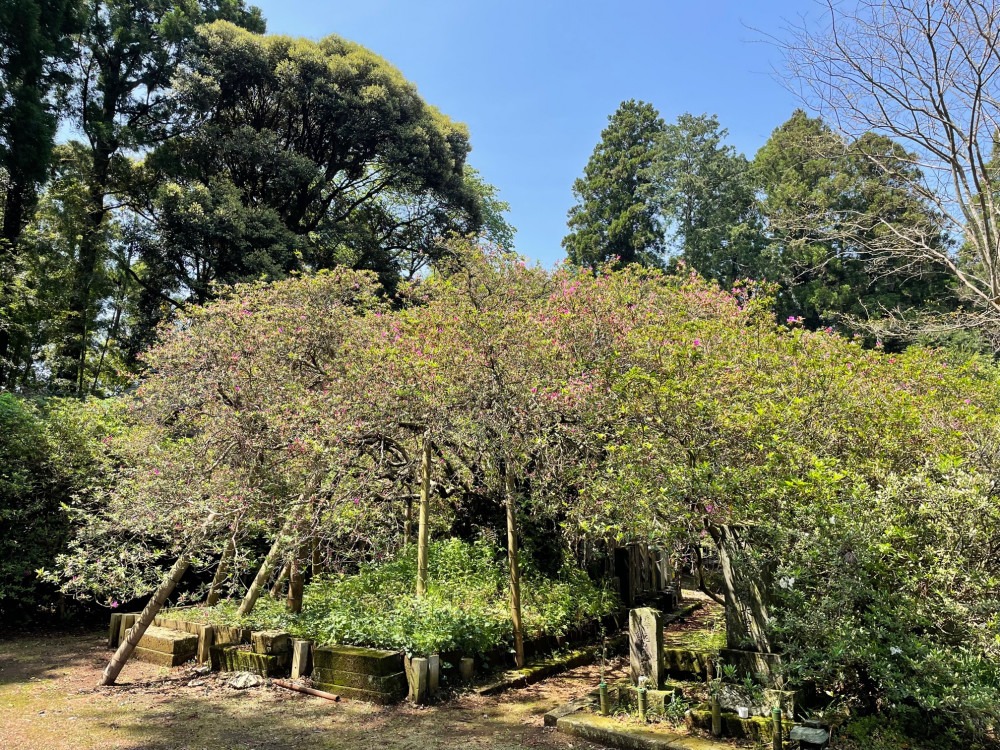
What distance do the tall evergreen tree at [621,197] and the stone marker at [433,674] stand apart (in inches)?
884

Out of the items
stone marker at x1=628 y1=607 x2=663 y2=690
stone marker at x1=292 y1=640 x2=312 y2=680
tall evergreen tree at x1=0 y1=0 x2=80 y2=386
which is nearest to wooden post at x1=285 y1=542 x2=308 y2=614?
stone marker at x1=292 y1=640 x2=312 y2=680

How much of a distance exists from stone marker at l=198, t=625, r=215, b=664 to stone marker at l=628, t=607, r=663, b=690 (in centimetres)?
495

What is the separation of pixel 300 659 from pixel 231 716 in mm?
933

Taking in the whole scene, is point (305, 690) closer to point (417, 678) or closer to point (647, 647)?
point (417, 678)

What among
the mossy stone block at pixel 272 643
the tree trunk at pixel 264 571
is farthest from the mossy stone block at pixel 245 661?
the tree trunk at pixel 264 571

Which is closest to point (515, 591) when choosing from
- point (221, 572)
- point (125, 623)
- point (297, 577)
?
point (297, 577)

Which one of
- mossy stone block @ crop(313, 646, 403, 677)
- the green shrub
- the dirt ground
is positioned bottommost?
the dirt ground

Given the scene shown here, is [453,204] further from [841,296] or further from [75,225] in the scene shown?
[841,296]

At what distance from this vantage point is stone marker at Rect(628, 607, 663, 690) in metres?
5.56

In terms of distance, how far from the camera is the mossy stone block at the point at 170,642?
24.1ft

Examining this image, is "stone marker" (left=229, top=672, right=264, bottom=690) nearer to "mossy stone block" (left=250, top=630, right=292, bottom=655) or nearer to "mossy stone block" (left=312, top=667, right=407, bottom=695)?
"mossy stone block" (left=250, top=630, right=292, bottom=655)

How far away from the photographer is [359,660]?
609 cm

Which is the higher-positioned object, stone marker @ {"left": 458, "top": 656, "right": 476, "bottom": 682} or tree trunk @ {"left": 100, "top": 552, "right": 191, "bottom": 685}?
tree trunk @ {"left": 100, "top": 552, "right": 191, "bottom": 685}

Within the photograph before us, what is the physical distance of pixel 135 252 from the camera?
16750 millimetres
